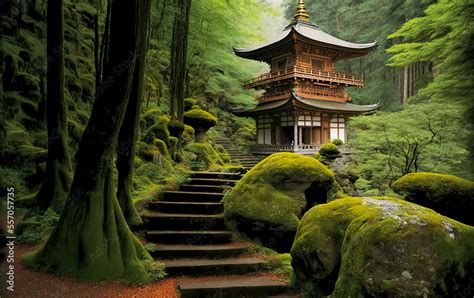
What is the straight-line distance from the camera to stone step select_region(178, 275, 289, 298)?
443 cm

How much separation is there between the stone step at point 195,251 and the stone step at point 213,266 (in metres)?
0.14

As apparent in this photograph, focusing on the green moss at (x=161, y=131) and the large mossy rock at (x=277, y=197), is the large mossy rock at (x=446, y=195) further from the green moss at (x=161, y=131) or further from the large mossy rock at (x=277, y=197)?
the green moss at (x=161, y=131)

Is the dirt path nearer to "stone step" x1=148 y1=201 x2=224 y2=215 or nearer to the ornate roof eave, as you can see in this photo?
"stone step" x1=148 y1=201 x2=224 y2=215

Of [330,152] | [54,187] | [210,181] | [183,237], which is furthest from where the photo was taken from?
[330,152]

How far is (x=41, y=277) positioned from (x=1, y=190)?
3.50m

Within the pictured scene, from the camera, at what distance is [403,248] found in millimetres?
2842

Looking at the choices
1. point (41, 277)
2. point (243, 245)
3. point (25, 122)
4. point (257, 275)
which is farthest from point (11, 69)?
point (257, 275)

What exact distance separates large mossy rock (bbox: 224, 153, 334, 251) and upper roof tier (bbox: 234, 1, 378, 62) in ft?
52.5

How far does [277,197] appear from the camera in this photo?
21.5ft

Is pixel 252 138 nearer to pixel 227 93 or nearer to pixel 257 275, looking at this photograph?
pixel 227 93

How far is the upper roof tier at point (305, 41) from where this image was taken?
21.5 meters

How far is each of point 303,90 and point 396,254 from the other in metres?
20.5

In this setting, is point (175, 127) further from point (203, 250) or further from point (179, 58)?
point (203, 250)

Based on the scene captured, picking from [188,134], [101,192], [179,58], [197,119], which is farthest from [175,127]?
[101,192]
